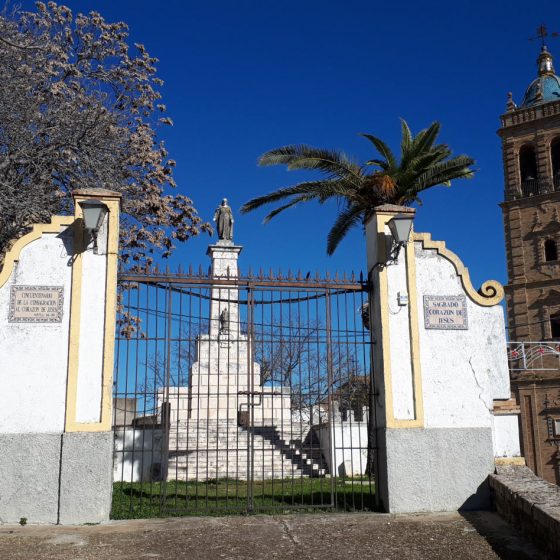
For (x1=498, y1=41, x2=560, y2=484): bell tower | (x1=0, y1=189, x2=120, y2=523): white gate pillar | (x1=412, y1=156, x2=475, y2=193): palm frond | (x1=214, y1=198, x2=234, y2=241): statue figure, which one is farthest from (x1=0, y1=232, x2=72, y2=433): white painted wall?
(x1=498, y1=41, x2=560, y2=484): bell tower

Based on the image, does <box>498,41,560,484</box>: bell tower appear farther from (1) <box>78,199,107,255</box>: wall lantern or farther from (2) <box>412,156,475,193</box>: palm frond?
(1) <box>78,199,107,255</box>: wall lantern

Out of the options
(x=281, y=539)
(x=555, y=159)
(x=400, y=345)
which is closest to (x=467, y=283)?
(x=400, y=345)

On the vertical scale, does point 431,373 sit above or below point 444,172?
below

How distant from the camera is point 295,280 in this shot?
9.05m

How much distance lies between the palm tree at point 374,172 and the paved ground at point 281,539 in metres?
8.11

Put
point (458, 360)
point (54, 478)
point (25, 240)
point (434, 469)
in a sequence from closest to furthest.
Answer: point (54, 478), point (25, 240), point (434, 469), point (458, 360)

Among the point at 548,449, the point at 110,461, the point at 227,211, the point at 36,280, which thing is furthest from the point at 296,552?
the point at 548,449

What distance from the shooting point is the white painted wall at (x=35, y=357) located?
7.79 meters

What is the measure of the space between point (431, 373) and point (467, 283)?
4.30ft

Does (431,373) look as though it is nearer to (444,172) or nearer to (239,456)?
(444,172)

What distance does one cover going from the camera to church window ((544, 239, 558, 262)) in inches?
1657

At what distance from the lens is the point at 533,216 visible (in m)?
43.0

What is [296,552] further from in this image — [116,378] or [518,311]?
[518,311]

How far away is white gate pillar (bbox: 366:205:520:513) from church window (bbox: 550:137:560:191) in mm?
37278
